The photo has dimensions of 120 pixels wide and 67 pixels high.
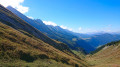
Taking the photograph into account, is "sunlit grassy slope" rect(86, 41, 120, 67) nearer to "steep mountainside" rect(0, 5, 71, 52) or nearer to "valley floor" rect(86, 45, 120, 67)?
"valley floor" rect(86, 45, 120, 67)

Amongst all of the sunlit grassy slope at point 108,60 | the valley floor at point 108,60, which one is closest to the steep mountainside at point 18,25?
the valley floor at point 108,60

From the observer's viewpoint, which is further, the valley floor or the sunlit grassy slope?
the sunlit grassy slope

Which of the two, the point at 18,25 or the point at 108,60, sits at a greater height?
the point at 18,25

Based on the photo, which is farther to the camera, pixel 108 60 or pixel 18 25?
pixel 18 25

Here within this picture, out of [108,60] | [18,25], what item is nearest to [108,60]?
[108,60]

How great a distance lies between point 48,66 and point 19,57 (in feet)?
38.1

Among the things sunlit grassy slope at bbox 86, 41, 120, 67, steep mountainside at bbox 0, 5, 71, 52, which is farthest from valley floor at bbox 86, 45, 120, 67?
steep mountainside at bbox 0, 5, 71, 52

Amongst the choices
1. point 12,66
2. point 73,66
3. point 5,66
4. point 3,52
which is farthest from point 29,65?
point 73,66

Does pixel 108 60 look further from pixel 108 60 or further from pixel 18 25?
pixel 18 25

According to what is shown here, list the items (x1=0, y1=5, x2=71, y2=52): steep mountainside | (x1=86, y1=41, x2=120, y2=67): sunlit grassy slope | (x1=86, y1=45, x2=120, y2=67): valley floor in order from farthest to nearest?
1. (x1=0, y1=5, x2=71, y2=52): steep mountainside
2. (x1=86, y1=41, x2=120, y2=67): sunlit grassy slope
3. (x1=86, y1=45, x2=120, y2=67): valley floor

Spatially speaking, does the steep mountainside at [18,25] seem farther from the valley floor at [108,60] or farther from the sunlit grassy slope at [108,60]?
the sunlit grassy slope at [108,60]

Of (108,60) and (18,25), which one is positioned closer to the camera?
(108,60)

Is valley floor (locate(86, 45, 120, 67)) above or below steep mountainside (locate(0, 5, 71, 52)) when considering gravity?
below

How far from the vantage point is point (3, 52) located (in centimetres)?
2912
